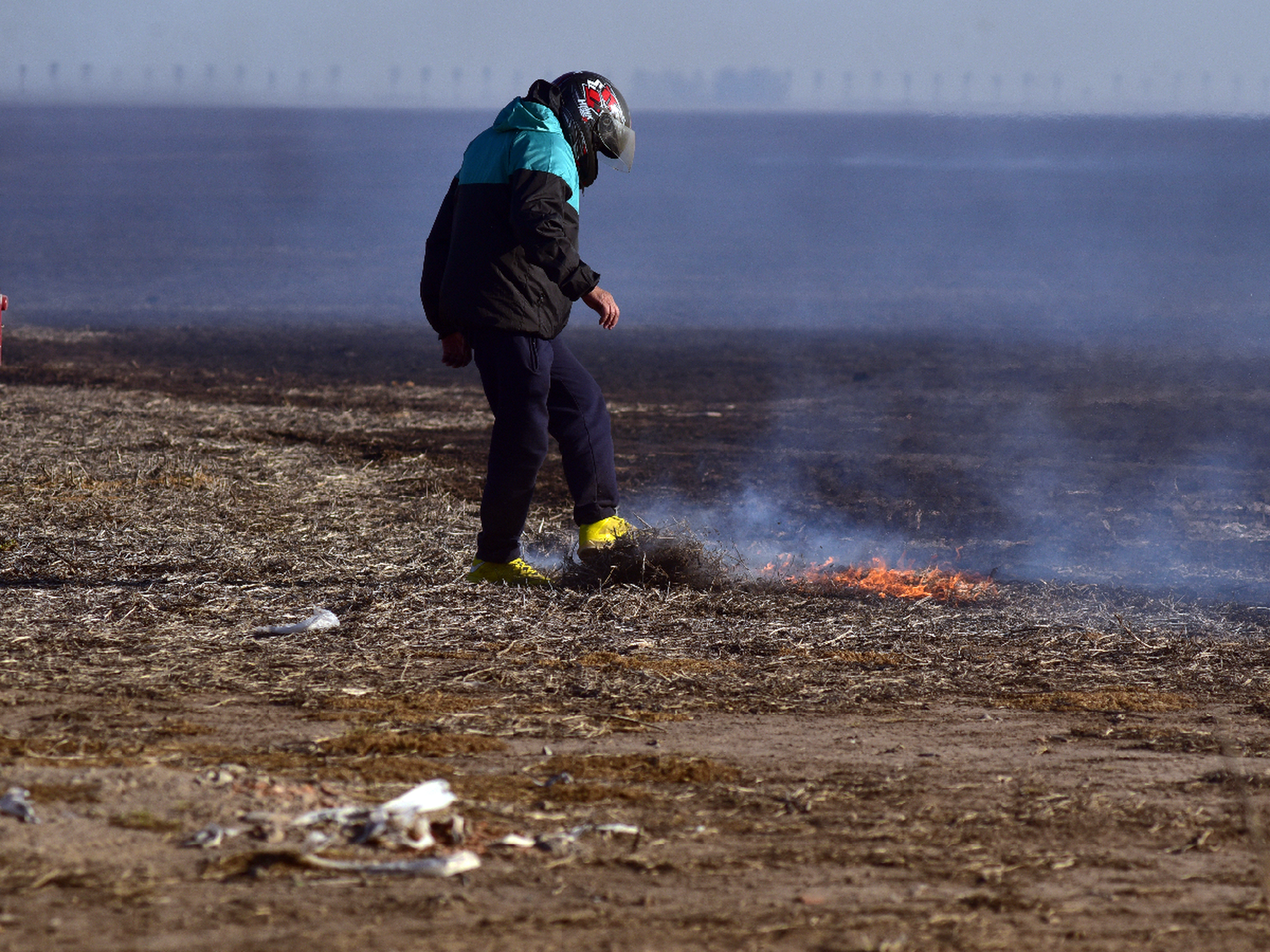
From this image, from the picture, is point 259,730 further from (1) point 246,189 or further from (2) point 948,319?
(1) point 246,189

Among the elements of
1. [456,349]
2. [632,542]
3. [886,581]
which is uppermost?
[456,349]

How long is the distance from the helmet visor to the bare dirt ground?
1.72 metres

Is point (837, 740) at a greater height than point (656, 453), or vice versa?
point (837, 740)

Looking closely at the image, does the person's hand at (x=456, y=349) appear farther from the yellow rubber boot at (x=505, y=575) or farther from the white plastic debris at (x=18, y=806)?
the white plastic debris at (x=18, y=806)

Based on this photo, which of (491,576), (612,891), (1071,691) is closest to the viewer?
(612,891)

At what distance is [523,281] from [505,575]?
3.88ft

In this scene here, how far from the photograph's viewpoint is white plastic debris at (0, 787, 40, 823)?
2.73 metres

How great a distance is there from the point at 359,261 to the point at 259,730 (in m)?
38.8

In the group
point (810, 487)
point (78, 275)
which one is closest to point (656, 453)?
point (810, 487)

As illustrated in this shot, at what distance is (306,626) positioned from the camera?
4711mm

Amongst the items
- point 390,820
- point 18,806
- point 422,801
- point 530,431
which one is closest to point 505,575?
point 530,431

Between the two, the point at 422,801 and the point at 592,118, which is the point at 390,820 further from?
the point at 592,118

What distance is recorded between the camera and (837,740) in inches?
143

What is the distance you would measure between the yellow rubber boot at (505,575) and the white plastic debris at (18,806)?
8.74ft
